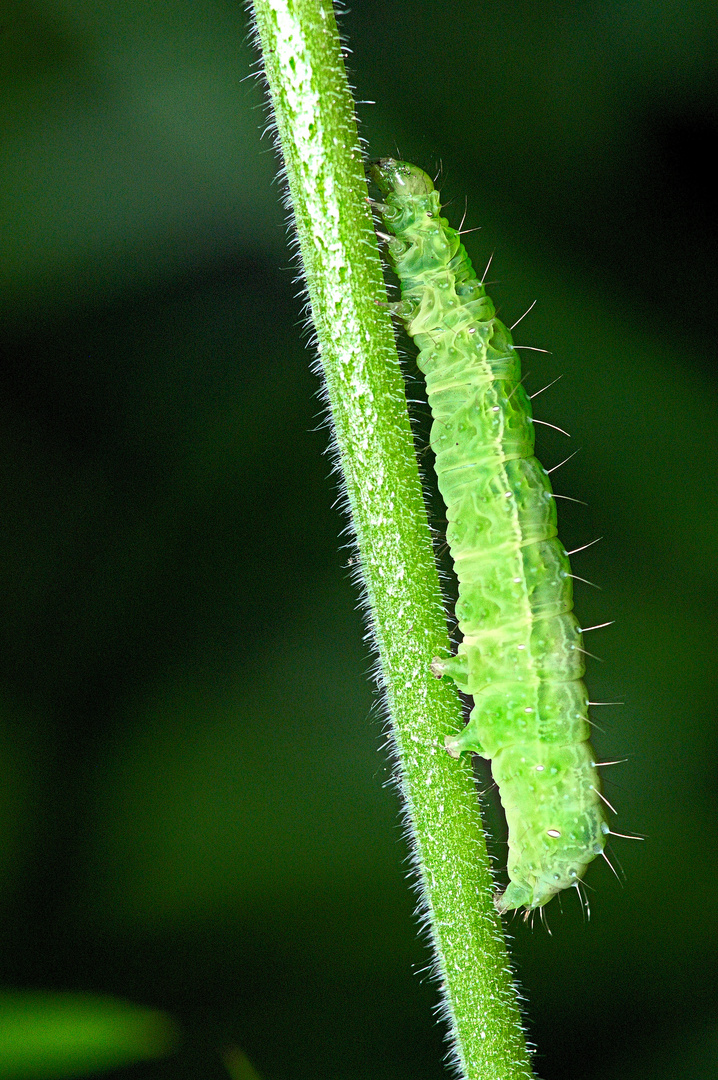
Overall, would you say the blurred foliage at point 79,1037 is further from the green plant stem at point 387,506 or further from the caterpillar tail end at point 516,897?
the green plant stem at point 387,506

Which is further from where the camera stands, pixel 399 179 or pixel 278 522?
pixel 278 522

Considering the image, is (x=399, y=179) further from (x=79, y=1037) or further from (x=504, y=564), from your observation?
(x=79, y=1037)

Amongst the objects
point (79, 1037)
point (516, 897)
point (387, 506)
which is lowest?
point (79, 1037)

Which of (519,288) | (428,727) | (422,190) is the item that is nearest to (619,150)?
(519,288)

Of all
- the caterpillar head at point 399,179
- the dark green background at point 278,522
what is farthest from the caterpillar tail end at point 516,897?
the dark green background at point 278,522

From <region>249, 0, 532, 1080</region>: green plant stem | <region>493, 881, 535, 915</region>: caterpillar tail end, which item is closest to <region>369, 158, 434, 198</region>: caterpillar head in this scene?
<region>249, 0, 532, 1080</region>: green plant stem

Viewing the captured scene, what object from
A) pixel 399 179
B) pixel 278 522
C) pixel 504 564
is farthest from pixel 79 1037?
pixel 278 522
